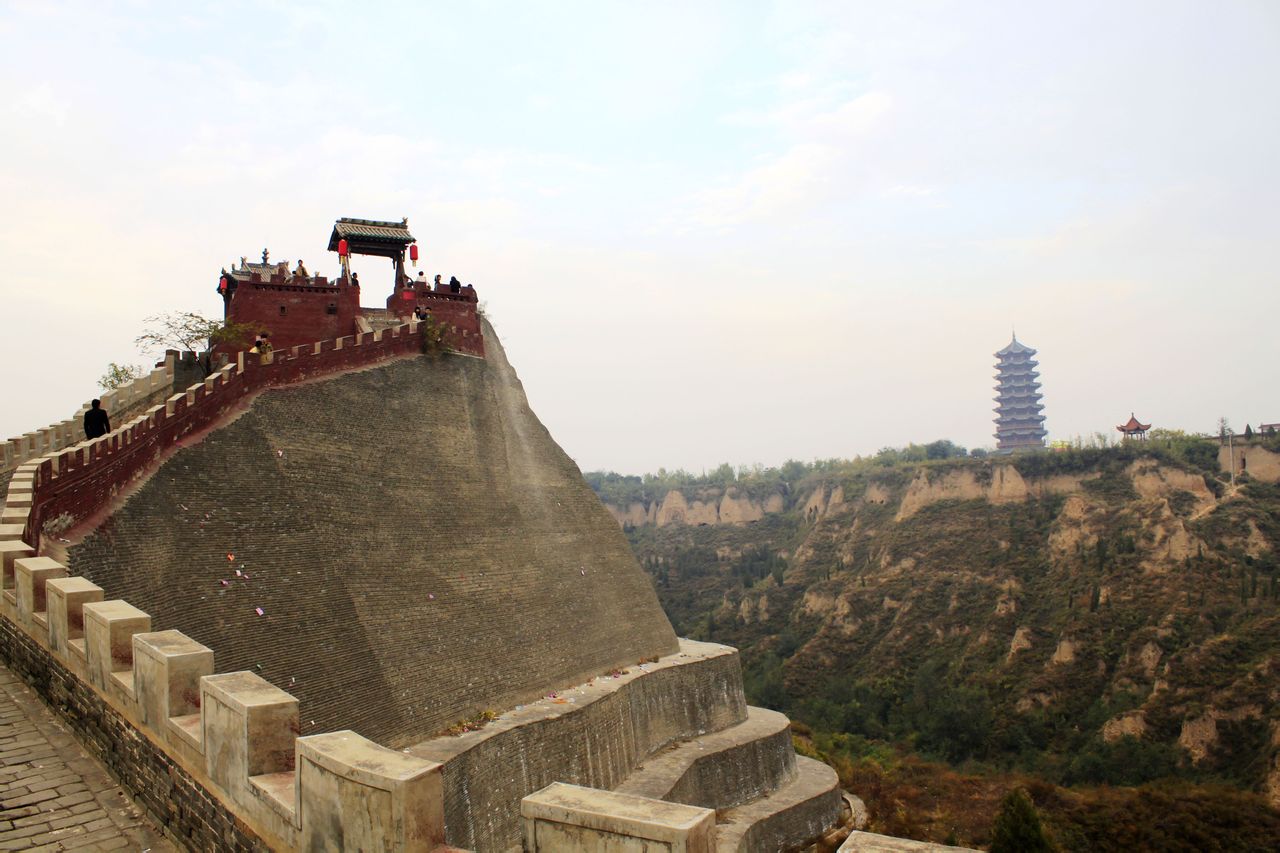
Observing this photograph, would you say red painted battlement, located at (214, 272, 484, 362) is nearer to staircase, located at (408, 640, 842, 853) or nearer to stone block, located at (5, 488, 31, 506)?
stone block, located at (5, 488, 31, 506)

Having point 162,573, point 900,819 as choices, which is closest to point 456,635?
point 162,573

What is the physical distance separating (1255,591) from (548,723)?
4147cm

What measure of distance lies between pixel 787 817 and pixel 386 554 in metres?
15.7

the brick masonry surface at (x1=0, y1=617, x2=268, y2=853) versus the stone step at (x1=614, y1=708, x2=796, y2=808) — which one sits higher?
the brick masonry surface at (x1=0, y1=617, x2=268, y2=853)

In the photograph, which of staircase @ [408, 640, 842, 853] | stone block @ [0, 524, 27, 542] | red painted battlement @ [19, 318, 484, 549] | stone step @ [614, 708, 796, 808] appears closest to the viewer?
stone block @ [0, 524, 27, 542]

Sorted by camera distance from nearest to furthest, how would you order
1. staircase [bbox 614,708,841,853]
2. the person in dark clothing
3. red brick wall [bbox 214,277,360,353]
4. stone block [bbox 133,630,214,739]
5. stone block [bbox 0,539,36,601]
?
stone block [bbox 133,630,214,739] < stone block [bbox 0,539,36,601] < the person in dark clothing < staircase [bbox 614,708,841,853] < red brick wall [bbox 214,277,360,353]

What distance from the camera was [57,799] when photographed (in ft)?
22.4

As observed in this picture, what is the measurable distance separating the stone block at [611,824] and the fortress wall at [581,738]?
8.34m

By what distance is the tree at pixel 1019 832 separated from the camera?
23156 mm

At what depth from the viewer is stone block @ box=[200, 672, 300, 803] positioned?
5301mm

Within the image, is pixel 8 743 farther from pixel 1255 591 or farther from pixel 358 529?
pixel 1255 591

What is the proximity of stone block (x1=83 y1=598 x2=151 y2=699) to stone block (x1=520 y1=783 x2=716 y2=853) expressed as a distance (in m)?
4.31

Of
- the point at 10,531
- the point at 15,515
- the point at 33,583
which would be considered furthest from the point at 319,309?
the point at 33,583

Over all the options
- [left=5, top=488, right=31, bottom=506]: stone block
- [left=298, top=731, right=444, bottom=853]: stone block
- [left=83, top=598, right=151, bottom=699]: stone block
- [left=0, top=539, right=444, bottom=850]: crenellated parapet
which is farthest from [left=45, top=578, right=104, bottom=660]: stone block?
[left=5, top=488, right=31, bottom=506]: stone block
